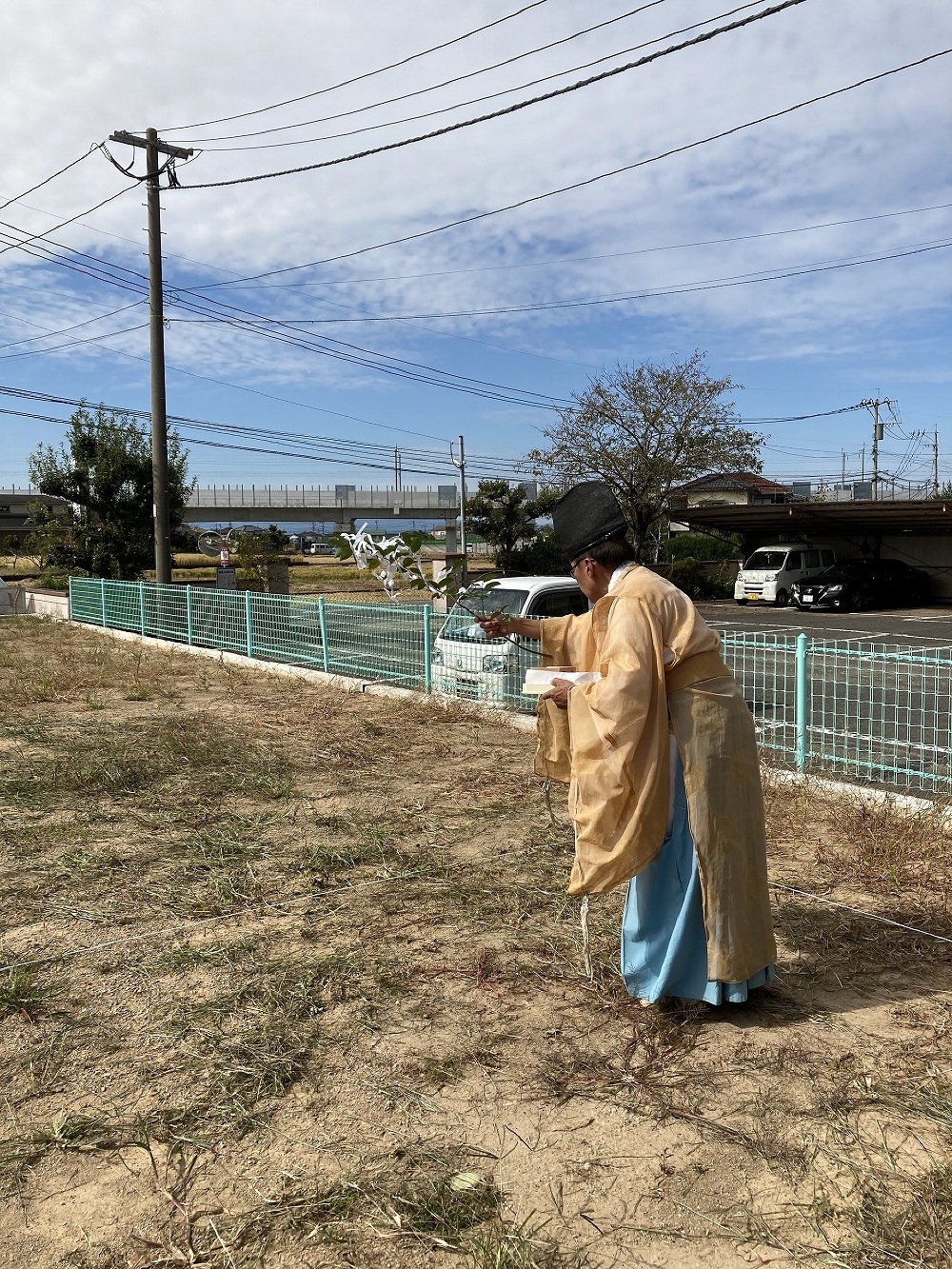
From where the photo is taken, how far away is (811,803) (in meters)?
5.32

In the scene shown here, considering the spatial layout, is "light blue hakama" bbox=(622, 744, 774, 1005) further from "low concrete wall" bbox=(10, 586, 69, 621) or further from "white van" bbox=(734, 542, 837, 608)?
"white van" bbox=(734, 542, 837, 608)

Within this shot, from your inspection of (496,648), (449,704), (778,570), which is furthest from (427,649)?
(778,570)

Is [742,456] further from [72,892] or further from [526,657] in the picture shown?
[72,892]

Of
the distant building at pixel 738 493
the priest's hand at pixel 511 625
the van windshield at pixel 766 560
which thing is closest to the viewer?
the priest's hand at pixel 511 625

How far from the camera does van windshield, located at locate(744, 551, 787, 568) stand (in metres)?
24.2

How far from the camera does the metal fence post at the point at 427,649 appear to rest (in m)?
9.12

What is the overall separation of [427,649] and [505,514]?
2011 cm

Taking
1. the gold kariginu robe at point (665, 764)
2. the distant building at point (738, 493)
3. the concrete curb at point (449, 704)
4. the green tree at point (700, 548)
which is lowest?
the concrete curb at point (449, 704)

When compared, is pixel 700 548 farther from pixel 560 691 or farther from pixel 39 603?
pixel 560 691

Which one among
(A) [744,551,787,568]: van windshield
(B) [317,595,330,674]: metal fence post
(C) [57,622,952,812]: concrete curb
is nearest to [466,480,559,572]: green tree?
(A) [744,551,787,568]: van windshield

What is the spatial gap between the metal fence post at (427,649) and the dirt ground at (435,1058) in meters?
3.86

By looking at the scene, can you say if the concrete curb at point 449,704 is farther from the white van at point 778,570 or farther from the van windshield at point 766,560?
the van windshield at point 766,560

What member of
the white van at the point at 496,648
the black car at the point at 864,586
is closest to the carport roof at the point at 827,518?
the black car at the point at 864,586

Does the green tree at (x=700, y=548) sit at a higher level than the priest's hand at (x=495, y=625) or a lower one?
higher
